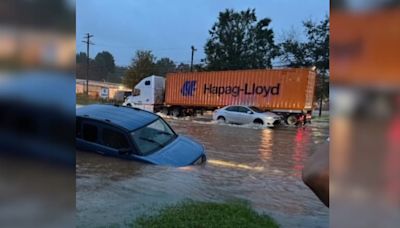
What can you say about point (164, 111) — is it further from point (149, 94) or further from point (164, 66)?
point (164, 66)

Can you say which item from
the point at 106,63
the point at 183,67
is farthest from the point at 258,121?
the point at 106,63

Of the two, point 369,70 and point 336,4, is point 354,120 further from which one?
point 336,4

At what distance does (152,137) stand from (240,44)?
46.6 meters

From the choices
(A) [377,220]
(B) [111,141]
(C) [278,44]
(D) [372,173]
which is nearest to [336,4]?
(D) [372,173]

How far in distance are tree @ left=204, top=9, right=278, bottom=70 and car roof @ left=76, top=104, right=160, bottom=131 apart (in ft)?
137

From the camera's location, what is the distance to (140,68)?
58719 mm

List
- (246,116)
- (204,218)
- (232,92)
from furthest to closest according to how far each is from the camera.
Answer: (232,92) → (246,116) → (204,218)

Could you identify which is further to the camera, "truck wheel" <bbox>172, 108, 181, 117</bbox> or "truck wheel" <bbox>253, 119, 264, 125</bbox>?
"truck wheel" <bbox>172, 108, 181, 117</bbox>

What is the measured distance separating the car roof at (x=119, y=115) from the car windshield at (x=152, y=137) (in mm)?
132

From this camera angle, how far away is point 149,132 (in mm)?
10359

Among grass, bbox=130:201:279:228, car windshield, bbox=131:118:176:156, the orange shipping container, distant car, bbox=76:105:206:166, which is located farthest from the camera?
the orange shipping container

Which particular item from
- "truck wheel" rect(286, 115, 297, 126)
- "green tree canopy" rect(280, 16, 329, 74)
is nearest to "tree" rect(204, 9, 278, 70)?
"green tree canopy" rect(280, 16, 329, 74)

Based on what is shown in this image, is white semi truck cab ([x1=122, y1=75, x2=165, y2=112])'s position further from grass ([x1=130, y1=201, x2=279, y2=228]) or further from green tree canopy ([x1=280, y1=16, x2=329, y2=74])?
grass ([x1=130, y1=201, x2=279, y2=228])

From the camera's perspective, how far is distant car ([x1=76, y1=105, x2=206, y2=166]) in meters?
9.71
